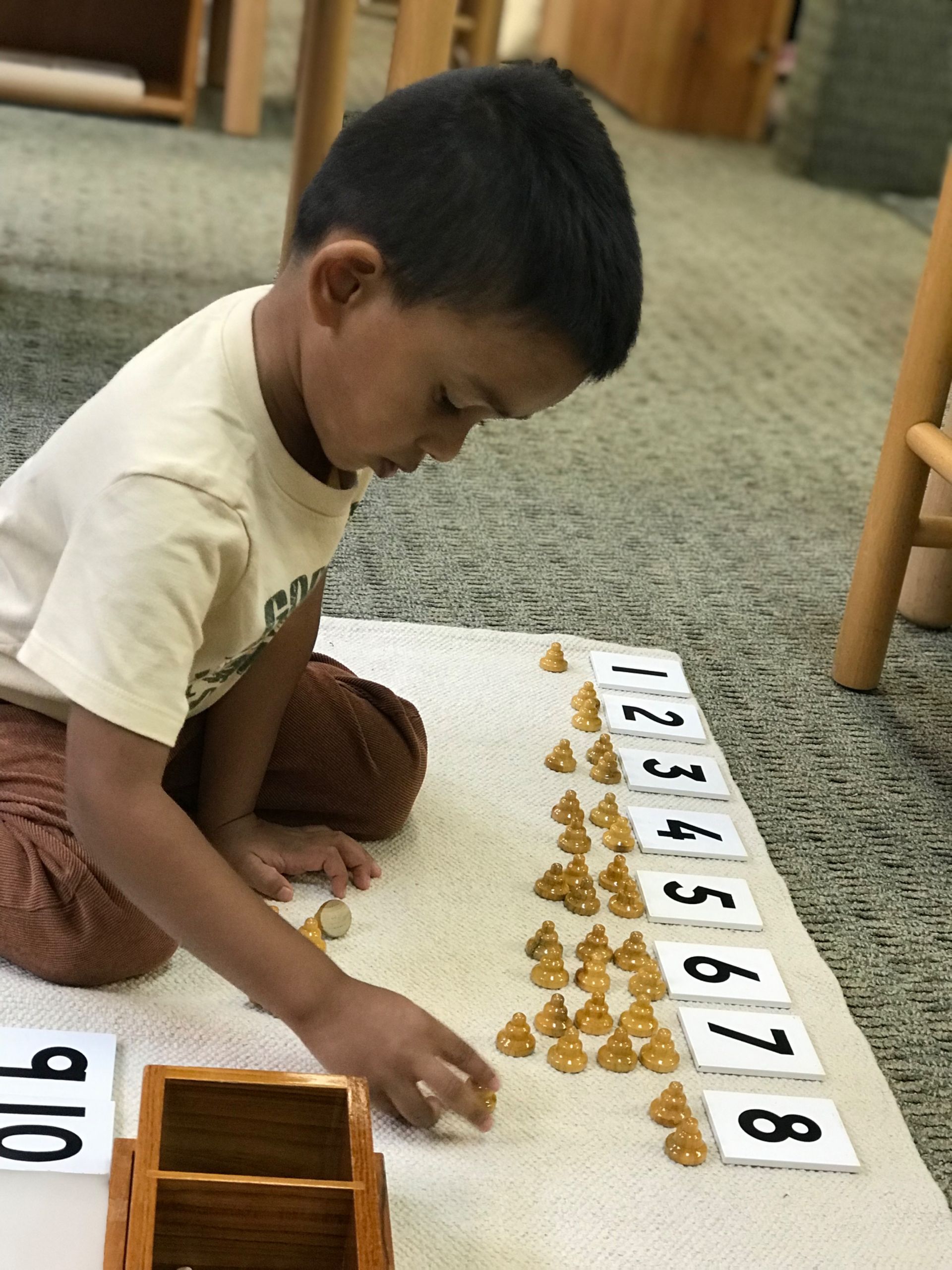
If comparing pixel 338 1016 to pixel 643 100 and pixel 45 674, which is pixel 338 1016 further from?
pixel 643 100

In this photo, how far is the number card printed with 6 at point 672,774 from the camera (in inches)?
45.5

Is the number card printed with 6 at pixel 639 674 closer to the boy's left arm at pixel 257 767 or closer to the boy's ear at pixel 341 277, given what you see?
the boy's left arm at pixel 257 767

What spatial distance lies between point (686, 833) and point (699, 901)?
81 millimetres

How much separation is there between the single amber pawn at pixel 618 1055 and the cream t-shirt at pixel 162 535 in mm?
300

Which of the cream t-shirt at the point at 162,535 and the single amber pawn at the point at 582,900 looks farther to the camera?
the single amber pawn at the point at 582,900

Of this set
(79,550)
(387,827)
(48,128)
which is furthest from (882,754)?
(48,128)

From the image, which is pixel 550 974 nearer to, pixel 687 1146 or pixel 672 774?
pixel 687 1146

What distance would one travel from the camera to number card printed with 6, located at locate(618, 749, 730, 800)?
3.79 ft

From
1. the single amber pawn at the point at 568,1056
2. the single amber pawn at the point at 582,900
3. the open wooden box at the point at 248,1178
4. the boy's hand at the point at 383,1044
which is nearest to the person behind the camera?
the open wooden box at the point at 248,1178

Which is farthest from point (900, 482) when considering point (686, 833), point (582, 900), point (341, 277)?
point (341, 277)

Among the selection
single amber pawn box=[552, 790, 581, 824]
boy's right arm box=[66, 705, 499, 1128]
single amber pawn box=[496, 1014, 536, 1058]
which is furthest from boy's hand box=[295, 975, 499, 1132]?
single amber pawn box=[552, 790, 581, 824]

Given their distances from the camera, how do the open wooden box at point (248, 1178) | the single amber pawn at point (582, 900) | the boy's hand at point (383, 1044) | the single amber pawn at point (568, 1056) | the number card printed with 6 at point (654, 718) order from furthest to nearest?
1. the number card printed with 6 at point (654, 718)
2. the single amber pawn at point (582, 900)
3. the single amber pawn at point (568, 1056)
4. the boy's hand at point (383, 1044)
5. the open wooden box at point (248, 1178)

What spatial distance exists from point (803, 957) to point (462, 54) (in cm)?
281

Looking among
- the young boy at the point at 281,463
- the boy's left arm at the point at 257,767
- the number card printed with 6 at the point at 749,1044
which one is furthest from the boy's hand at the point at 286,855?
the number card printed with 6 at the point at 749,1044
